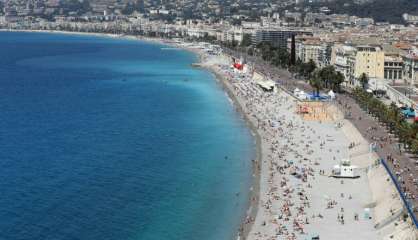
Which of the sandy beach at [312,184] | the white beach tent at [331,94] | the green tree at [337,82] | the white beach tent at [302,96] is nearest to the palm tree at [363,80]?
the green tree at [337,82]

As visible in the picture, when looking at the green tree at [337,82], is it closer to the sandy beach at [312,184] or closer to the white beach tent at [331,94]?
the white beach tent at [331,94]

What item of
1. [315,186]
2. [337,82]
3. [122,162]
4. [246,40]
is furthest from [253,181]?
[246,40]

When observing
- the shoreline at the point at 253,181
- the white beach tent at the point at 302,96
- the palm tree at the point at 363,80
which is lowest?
the shoreline at the point at 253,181

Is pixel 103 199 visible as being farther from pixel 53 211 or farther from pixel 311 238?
pixel 311 238

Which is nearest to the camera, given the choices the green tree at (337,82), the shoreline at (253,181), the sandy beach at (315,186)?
the sandy beach at (315,186)

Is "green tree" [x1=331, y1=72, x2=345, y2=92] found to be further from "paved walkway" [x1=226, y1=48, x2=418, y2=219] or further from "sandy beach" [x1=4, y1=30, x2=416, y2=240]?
"sandy beach" [x1=4, y1=30, x2=416, y2=240]

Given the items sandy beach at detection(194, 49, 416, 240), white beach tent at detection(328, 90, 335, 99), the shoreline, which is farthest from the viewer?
white beach tent at detection(328, 90, 335, 99)

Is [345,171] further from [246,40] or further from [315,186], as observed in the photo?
[246,40]

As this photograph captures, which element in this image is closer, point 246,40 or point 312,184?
point 312,184

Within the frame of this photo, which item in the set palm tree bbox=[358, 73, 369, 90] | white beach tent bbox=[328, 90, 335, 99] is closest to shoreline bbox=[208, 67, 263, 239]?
white beach tent bbox=[328, 90, 335, 99]
